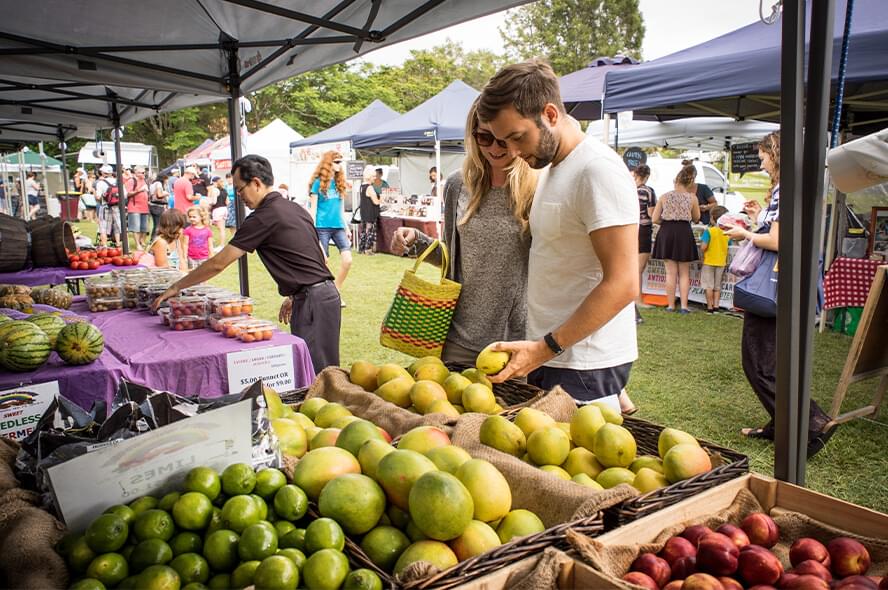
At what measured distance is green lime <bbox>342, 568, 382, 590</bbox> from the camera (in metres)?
1.16

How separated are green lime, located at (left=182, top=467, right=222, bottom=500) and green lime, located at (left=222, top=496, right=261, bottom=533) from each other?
0.06 m

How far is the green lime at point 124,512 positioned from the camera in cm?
130

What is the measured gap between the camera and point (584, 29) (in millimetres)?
48156

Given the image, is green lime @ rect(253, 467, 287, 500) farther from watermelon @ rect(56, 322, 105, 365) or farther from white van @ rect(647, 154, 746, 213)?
white van @ rect(647, 154, 746, 213)

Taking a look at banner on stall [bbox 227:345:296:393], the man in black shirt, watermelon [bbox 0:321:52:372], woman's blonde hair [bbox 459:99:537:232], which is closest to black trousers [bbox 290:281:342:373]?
the man in black shirt

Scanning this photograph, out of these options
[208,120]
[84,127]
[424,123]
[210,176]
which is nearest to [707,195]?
[424,123]

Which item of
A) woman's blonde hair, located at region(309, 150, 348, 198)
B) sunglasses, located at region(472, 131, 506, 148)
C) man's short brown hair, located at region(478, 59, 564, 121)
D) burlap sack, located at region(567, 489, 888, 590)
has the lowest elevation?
burlap sack, located at region(567, 489, 888, 590)

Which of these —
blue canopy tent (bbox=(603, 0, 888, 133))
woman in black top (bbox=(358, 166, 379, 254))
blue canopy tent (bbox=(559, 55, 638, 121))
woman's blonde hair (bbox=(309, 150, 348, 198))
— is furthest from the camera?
woman in black top (bbox=(358, 166, 379, 254))

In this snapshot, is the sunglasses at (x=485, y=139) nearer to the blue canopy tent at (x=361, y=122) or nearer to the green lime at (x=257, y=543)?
the green lime at (x=257, y=543)

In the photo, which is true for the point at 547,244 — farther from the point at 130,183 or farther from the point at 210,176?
the point at 210,176

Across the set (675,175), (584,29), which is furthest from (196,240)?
(584,29)

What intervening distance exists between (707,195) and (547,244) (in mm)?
9561

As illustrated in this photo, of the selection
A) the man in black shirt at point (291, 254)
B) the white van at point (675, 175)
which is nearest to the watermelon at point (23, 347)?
the man in black shirt at point (291, 254)

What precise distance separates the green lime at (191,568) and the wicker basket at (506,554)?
386 mm
